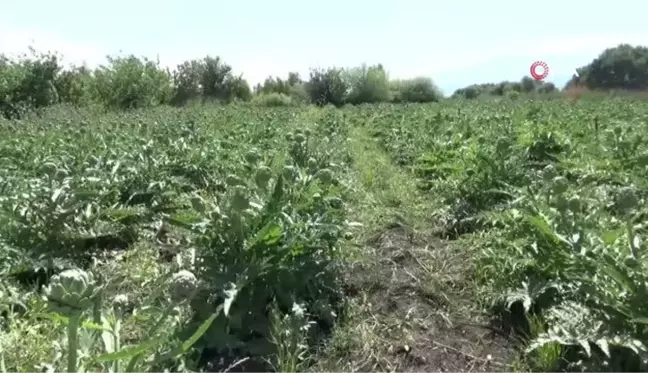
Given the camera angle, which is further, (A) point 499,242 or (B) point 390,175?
(B) point 390,175

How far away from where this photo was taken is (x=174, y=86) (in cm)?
3397

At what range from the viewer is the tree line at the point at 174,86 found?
23297 millimetres

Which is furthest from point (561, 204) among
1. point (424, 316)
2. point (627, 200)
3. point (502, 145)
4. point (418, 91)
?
point (418, 91)

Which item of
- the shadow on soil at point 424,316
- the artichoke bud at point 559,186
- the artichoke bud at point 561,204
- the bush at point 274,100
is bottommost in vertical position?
the shadow on soil at point 424,316

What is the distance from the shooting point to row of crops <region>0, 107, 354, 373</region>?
193 cm

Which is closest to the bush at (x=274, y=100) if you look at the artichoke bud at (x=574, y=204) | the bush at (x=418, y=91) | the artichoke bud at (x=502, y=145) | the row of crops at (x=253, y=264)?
the bush at (x=418, y=91)

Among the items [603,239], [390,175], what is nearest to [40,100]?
[390,175]

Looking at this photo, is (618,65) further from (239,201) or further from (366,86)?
(239,201)

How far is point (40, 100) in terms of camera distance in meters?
23.2

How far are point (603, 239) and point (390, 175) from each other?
3824mm

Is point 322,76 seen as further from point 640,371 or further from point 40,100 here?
point 640,371

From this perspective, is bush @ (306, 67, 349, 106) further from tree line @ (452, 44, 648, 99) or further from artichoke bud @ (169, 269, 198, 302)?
artichoke bud @ (169, 269, 198, 302)

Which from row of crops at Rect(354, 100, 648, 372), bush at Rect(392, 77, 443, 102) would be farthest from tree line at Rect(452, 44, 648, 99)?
row of crops at Rect(354, 100, 648, 372)

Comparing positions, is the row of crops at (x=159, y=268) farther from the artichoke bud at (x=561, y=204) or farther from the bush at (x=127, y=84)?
the bush at (x=127, y=84)
